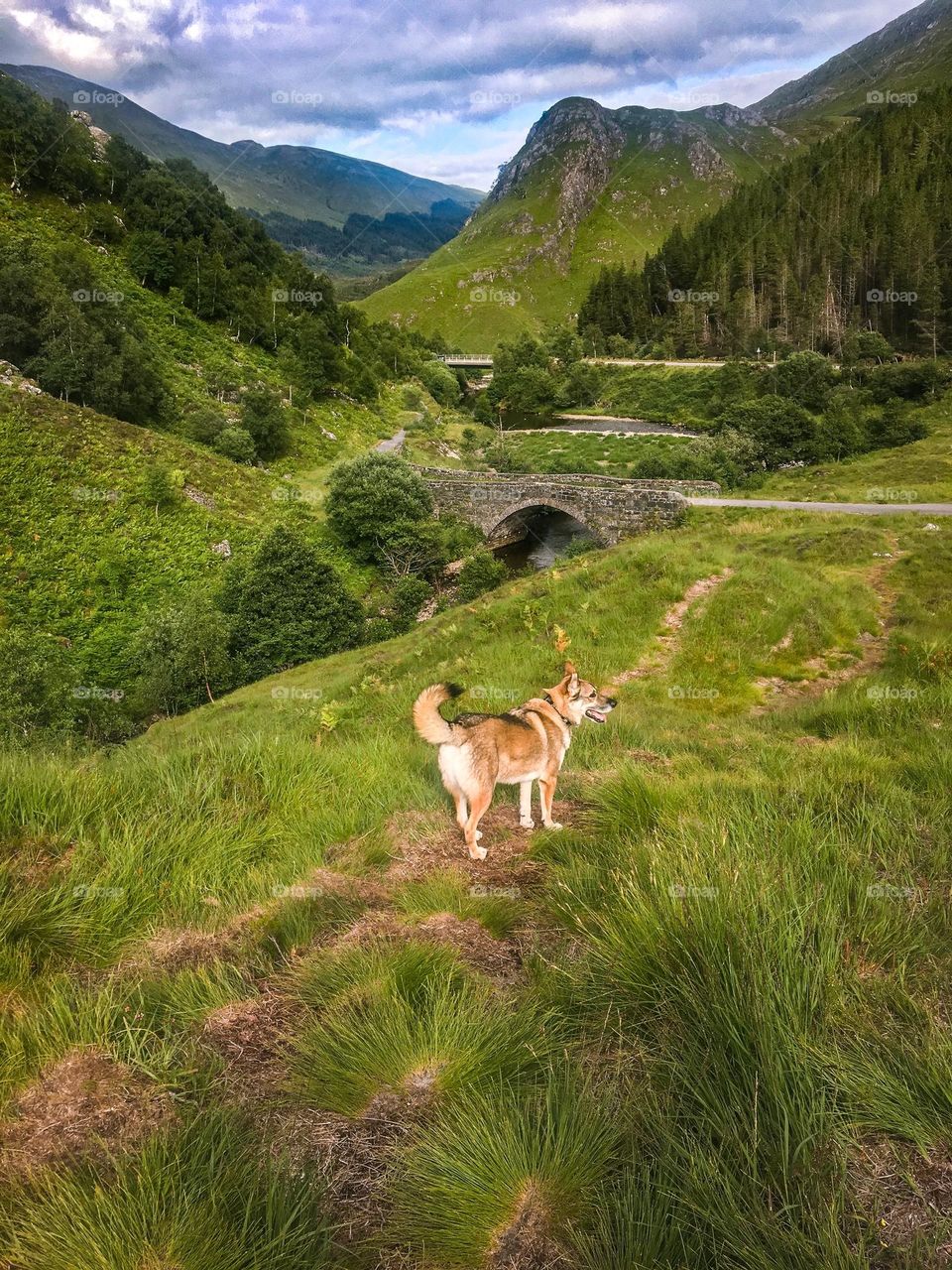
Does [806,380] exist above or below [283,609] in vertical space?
above

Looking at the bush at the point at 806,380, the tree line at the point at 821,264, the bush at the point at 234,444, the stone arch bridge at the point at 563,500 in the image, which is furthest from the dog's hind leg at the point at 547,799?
the tree line at the point at 821,264

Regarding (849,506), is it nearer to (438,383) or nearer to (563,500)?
(563,500)

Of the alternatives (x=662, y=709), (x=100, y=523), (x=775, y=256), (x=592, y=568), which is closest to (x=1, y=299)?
(x=100, y=523)

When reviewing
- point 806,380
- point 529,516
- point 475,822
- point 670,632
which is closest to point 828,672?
point 670,632

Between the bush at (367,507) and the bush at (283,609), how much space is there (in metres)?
8.38

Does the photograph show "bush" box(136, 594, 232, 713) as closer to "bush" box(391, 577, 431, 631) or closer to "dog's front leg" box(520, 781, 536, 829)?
"bush" box(391, 577, 431, 631)

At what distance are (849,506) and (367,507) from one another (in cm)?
2614

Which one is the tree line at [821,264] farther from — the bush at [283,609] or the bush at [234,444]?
the bush at [283,609]

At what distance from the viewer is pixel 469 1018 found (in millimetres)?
2652

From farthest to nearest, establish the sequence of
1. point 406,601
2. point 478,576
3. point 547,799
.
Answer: point 478,576
point 406,601
point 547,799

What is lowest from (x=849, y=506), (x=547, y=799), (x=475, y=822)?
(x=849, y=506)

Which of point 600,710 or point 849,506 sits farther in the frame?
point 849,506

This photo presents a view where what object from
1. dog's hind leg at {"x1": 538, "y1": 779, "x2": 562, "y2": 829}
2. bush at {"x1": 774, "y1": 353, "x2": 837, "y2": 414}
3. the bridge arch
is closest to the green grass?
dog's hind leg at {"x1": 538, "y1": 779, "x2": 562, "y2": 829}

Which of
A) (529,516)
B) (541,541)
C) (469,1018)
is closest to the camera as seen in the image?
(469,1018)
